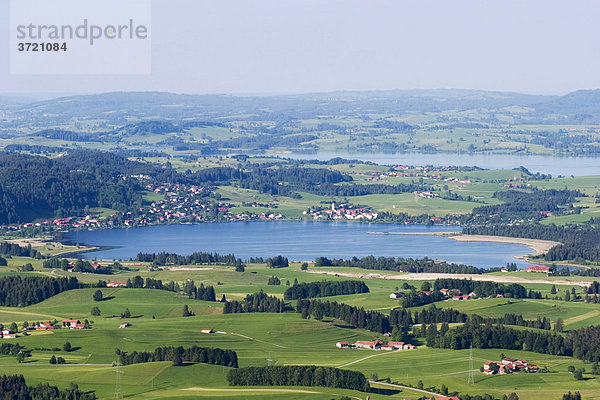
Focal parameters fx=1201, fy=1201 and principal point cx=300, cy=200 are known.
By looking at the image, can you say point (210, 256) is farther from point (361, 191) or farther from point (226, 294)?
point (361, 191)

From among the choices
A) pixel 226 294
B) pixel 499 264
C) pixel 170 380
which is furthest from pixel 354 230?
pixel 170 380

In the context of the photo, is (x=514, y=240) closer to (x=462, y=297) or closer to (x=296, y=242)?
(x=296, y=242)

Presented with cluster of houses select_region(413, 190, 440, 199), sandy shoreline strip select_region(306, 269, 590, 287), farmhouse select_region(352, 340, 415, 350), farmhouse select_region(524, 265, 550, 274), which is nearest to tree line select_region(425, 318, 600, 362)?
farmhouse select_region(352, 340, 415, 350)

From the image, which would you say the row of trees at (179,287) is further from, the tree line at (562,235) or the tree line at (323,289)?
the tree line at (562,235)

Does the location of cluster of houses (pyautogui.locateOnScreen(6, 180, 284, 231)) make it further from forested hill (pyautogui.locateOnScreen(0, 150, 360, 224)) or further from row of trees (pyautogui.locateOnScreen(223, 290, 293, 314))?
row of trees (pyautogui.locateOnScreen(223, 290, 293, 314))

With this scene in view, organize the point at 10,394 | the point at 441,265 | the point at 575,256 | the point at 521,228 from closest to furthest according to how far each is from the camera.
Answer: the point at 10,394, the point at 441,265, the point at 575,256, the point at 521,228
